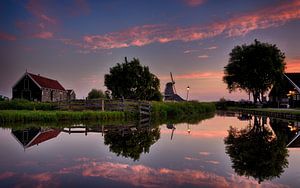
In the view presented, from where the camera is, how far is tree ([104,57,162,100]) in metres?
61.4

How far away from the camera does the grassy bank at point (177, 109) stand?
122ft

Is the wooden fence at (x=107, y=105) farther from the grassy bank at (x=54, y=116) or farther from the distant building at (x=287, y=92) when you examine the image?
the distant building at (x=287, y=92)

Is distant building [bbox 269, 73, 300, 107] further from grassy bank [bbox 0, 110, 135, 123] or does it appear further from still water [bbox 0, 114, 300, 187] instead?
still water [bbox 0, 114, 300, 187]

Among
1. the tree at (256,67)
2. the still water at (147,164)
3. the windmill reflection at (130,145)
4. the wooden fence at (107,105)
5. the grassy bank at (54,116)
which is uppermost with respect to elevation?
the tree at (256,67)

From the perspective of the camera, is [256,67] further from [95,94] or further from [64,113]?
[64,113]

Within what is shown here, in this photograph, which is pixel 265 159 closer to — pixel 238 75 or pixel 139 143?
pixel 139 143

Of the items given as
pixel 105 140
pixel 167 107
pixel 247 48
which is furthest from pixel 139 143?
pixel 247 48

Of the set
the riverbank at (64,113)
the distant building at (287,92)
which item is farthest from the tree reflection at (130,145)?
the distant building at (287,92)

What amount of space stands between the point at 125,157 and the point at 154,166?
200 cm

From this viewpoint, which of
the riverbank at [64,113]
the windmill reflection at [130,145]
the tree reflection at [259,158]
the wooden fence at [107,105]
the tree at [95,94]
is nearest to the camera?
the tree reflection at [259,158]

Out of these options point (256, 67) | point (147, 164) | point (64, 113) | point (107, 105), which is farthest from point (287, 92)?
point (147, 164)

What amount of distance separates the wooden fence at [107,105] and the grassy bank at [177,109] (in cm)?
156

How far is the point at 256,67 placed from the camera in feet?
203

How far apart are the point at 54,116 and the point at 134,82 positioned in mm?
33256
